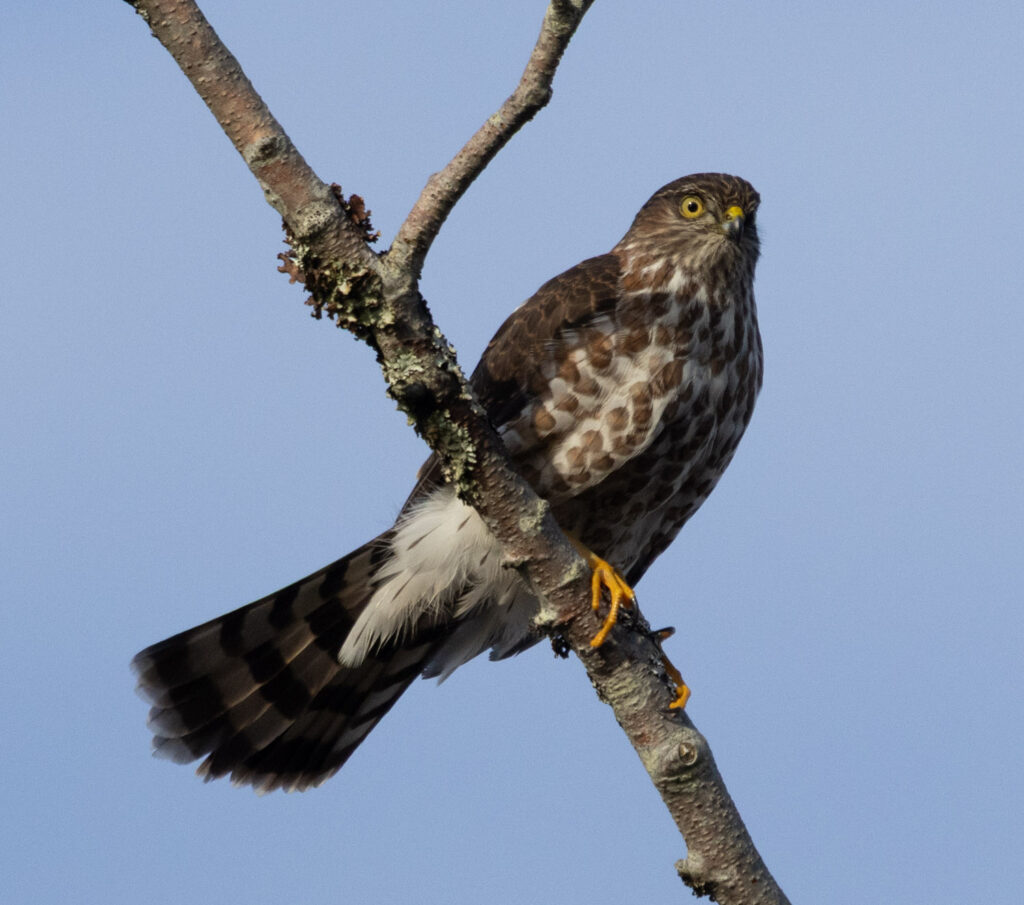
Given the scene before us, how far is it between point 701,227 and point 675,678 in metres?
1.83

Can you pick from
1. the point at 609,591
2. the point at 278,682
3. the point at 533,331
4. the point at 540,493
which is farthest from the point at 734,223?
the point at 278,682

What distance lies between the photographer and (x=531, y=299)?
15.9 feet

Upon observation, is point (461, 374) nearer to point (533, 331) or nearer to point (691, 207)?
point (533, 331)

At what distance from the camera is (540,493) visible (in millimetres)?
4516

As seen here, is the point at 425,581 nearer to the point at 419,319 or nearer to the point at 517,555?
the point at 517,555

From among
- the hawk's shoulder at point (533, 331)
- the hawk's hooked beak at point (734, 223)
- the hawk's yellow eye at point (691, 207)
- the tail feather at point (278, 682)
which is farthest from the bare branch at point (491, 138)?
the hawk's yellow eye at point (691, 207)

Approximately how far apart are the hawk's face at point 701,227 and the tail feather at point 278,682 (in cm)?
154

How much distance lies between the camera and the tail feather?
16.1ft

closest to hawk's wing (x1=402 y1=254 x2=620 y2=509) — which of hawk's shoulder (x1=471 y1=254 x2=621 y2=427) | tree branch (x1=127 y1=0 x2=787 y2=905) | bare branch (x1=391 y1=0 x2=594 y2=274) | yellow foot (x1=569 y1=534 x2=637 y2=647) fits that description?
hawk's shoulder (x1=471 y1=254 x2=621 y2=427)

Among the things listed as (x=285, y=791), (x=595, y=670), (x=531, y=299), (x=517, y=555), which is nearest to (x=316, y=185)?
(x=517, y=555)

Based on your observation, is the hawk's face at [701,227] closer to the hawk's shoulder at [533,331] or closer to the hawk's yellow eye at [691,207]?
the hawk's yellow eye at [691,207]

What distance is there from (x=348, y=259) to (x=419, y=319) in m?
0.22

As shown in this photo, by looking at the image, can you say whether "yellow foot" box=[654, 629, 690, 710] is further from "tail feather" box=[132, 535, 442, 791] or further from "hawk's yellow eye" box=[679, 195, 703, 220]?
"hawk's yellow eye" box=[679, 195, 703, 220]

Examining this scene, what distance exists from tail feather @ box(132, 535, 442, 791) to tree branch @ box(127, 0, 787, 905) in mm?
1401
